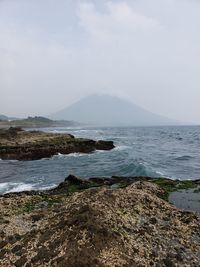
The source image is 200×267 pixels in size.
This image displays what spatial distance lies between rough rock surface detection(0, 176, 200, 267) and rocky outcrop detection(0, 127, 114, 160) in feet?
110

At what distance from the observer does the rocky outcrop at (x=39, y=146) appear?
50.6 metres

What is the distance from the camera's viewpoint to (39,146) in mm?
54531

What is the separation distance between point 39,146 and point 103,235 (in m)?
42.7

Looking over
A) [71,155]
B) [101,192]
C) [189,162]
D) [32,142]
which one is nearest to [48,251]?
[101,192]

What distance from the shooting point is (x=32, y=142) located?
5781 centimetres

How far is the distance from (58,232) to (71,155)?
39.5 metres

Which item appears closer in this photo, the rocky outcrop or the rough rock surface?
the rough rock surface

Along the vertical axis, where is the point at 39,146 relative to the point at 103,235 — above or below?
below

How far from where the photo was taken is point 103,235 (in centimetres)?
1290

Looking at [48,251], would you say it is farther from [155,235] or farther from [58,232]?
[155,235]

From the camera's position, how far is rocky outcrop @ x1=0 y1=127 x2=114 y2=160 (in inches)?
1992

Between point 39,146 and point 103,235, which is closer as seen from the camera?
point 103,235

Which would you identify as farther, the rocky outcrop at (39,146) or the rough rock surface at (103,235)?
the rocky outcrop at (39,146)

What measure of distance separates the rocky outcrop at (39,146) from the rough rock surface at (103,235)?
33593 millimetres
